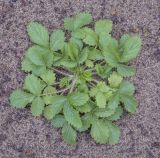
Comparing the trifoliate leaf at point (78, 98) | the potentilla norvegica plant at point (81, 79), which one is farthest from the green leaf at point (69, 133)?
the trifoliate leaf at point (78, 98)

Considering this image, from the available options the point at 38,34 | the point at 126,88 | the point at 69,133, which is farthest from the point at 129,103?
the point at 38,34

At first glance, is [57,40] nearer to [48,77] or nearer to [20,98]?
[48,77]

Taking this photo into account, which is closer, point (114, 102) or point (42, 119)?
point (114, 102)

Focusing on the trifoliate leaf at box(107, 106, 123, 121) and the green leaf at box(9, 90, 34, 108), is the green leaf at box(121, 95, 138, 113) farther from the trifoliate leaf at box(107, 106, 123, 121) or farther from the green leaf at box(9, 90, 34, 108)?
the green leaf at box(9, 90, 34, 108)

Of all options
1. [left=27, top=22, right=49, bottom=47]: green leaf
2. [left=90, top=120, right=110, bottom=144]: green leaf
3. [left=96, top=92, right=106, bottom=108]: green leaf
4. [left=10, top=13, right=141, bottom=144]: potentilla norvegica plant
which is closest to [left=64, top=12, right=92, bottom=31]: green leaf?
[left=10, top=13, right=141, bottom=144]: potentilla norvegica plant

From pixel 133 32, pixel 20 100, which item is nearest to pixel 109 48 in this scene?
pixel 133 32

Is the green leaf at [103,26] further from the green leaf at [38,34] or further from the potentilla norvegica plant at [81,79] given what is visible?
the green leaf at [38,34]
